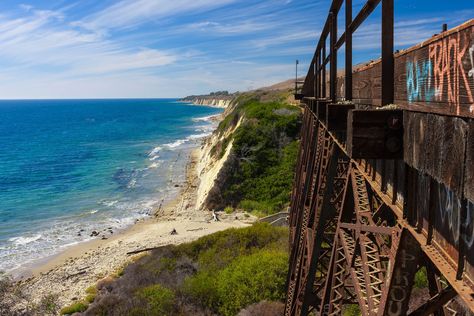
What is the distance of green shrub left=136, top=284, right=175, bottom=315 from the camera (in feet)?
53.5

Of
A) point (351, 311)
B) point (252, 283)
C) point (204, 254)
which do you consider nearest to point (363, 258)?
point (351, 311)

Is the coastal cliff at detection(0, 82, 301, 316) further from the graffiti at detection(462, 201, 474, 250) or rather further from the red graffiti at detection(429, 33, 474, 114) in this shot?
the red graffiti at detection(429, 33, 474, 114)

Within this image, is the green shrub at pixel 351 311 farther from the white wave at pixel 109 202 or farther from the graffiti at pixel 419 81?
the white wave at pixel 109 202

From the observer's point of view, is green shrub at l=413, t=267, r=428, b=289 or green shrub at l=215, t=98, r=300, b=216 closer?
green shrub at l=413, t=267, r=428, b=289

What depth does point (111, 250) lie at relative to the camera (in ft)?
100

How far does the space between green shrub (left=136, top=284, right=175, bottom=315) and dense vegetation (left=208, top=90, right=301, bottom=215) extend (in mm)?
17382

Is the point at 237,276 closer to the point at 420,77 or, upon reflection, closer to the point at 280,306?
the point at 280,306

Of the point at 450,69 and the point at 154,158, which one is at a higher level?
the point at 450,69

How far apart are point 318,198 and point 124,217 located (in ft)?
112

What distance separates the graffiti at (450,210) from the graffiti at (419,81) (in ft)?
1.83

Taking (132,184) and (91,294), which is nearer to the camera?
(91,294)

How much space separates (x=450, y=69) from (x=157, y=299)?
1663 cm

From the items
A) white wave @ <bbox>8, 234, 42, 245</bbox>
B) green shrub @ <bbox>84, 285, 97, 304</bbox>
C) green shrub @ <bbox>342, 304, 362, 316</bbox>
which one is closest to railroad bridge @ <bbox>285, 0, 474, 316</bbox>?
green shrub @ <bbox>342, 304, 362, 316</bbox>

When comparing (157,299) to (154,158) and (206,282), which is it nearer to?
(206,282)
